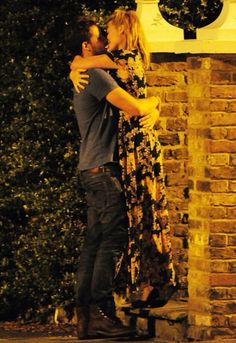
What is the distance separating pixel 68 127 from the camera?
10891mm

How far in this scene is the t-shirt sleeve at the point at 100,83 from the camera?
904cm

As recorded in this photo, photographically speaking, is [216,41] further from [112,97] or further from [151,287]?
[151,287]

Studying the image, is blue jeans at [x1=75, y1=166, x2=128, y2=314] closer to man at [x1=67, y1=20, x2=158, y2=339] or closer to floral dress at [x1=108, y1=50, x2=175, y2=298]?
man at [x1=67, y1=20, x2=158, y2=339]

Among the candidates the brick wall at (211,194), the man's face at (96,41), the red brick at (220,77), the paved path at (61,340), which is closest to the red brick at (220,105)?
the brick wall at (211,194)

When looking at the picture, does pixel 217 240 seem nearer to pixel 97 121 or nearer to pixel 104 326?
→ pixel 104 326

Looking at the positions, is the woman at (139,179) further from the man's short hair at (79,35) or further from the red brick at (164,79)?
the red brick at (164,79)

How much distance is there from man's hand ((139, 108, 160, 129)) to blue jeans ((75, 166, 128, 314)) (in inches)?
14.5

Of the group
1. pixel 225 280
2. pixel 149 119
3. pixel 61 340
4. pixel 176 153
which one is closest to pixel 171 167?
pixel 176 153

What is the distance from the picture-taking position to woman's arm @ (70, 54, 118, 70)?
30.1 ft

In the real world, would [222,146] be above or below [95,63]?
below

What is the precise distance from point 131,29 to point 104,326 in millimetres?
1864

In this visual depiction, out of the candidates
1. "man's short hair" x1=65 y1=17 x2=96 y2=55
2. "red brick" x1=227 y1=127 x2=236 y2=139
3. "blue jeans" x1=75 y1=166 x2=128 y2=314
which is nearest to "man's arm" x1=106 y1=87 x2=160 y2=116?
"blue jeans" x1=75 y1=166 x2=128 y2=314

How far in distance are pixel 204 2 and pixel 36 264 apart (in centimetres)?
230

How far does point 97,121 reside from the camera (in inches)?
359
